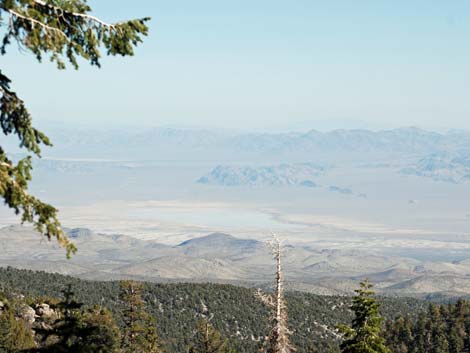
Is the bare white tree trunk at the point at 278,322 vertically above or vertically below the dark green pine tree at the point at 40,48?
below

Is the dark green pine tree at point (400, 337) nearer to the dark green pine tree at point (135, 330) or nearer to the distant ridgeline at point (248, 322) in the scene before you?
the distant ridgeline at point (248, 322)

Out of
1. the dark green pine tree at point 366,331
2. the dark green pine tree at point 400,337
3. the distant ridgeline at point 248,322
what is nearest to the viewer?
the dark green pine tree at point 366,331

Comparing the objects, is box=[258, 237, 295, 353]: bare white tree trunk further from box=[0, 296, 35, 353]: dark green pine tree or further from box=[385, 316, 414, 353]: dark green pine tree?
box=[385, 316, 414, 353]: dark green pine tree

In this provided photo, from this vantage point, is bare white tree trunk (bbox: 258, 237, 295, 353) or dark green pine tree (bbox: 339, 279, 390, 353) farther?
dark green pine tree (bbox: 339, 279, 390, 353)

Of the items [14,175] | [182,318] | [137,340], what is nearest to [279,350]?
[14,175]

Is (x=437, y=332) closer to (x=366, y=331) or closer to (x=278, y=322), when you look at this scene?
(x=366, y=331)

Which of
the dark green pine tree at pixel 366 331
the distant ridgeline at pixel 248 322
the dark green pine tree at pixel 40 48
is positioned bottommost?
the distant ridgeline at pixel 248 322

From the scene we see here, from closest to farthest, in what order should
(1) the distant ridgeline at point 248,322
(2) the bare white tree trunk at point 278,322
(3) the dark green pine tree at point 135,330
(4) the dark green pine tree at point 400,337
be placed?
(2) the bare white tree trunk at point 278,322 < (3) the dark green pine tree at point 135,330 < (4) the dark green pine tree at point 400,337 < (1) the distant ridgeline at point 248,322

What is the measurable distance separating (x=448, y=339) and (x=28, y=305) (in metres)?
70.3

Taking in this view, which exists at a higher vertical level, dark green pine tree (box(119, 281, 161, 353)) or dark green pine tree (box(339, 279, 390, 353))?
dark green pine tree (box(339, 279, 390, 353))

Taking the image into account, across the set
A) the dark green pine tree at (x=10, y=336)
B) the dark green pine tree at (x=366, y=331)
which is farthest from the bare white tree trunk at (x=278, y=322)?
the dark green pine tree at (x=10, y=336)

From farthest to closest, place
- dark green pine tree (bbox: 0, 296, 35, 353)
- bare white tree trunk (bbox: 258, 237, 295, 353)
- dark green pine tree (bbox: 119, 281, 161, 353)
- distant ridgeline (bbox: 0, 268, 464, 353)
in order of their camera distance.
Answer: distant ridgeline (bbox: 0, 268, 464, 353)
dark green pine tree (bbox: 0, 296, 35, 353)
dark green pine tree (bbox: 119, 281, 161, 353)
bare white tree trunk (bbox: 258, 237, 295, 353)

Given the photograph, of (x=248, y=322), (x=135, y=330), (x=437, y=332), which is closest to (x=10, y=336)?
(x=135, y=330)

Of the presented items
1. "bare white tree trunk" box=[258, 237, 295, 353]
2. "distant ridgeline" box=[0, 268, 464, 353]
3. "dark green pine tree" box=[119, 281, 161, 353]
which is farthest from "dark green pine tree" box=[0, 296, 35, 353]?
"distant ridgeline" box=[0, 268, 464, 353]
